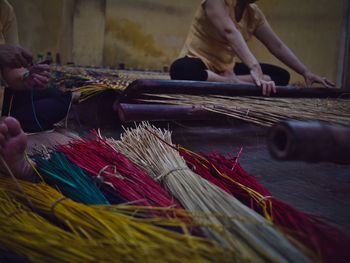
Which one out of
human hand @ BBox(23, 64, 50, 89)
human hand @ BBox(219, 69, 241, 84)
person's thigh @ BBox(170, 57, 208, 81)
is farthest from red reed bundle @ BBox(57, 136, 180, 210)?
human hand @ BBox(219, 69, 241, 84)

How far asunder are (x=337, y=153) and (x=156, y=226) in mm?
361

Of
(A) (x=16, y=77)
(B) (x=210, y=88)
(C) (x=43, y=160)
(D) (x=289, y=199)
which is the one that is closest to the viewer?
(C) (x=43, y=160)

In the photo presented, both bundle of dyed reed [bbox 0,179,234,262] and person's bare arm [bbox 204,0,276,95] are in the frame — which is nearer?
bundle of dyed reed [bbox 0,179,234,262]

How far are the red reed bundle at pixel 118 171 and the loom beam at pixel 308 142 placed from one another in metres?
0.33

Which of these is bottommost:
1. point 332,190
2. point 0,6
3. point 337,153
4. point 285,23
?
point 332,190

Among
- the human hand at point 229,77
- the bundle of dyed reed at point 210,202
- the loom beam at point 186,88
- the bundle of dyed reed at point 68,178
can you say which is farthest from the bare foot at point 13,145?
the human hand at point 229,77

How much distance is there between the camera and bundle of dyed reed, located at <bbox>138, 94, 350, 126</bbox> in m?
1.27

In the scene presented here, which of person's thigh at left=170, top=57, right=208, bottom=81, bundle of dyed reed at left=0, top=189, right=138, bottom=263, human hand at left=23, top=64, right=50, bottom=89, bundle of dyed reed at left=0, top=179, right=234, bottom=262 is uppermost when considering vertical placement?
person's thigh at left=170, top=57, right=208, bottom=81

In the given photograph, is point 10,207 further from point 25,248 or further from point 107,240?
point 107,240

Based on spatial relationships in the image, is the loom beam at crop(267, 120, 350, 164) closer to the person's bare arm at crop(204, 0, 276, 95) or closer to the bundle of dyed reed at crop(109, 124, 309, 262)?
the bundle of dyed reed at crop(109, 124, 309, 262)

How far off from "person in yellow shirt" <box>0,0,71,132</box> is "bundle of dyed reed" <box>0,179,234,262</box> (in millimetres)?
915

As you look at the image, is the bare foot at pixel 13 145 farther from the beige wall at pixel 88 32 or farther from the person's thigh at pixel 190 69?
the beige wall at pixel 88 32

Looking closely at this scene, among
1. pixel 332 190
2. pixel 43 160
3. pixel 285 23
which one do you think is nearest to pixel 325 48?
pixel 285 23

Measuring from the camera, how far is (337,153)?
2.04ft
